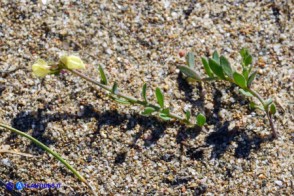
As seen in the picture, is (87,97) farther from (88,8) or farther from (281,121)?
(281,121)

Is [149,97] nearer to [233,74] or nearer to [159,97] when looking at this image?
[159,97]

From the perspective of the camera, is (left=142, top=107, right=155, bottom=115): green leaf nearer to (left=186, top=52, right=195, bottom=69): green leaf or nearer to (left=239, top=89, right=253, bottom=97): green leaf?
(left=186, top=52, right=195, bottom=69): green leaf

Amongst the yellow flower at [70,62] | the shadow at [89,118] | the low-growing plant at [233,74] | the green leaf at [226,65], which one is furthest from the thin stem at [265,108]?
the yellow flower at [70,62]

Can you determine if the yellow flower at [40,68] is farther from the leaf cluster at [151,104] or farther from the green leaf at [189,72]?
the green leaf at [189,72]

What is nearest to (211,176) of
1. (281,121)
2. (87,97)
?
(281,121)

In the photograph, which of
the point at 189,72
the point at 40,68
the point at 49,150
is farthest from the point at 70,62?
the point at 189,72
